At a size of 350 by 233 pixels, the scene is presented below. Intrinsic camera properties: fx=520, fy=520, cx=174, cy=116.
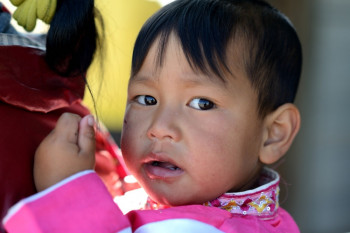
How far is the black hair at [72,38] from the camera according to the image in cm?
97

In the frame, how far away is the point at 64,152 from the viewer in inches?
36.2

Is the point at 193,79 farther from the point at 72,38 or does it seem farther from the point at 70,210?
the point at 70,210

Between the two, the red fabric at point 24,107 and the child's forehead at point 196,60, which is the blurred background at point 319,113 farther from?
the red fabric at point 24,107

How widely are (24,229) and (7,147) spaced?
0.14 meters

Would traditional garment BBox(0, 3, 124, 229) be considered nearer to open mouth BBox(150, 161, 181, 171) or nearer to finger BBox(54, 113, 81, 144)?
finger BBox(54, 113, 81, 144)

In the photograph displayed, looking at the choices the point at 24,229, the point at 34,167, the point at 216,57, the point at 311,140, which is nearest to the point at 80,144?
the point at 34,167

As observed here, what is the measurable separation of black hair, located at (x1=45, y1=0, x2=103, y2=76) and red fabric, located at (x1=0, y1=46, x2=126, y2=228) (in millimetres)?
29

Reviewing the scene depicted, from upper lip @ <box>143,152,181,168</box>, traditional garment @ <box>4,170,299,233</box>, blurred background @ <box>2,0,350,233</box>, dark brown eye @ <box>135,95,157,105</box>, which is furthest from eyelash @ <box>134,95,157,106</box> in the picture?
blurred background @ <box>2,0,350,233</box>

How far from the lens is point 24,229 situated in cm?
79

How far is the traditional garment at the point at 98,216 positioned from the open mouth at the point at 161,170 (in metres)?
0.10

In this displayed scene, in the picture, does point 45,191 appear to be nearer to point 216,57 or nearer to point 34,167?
point 34,167

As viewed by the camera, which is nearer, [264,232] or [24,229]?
[24,229]

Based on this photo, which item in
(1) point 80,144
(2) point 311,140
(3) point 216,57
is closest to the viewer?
(1) point 80,144

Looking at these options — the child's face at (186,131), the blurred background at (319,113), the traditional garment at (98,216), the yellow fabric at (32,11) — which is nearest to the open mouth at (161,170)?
the child's face at (186,131)
